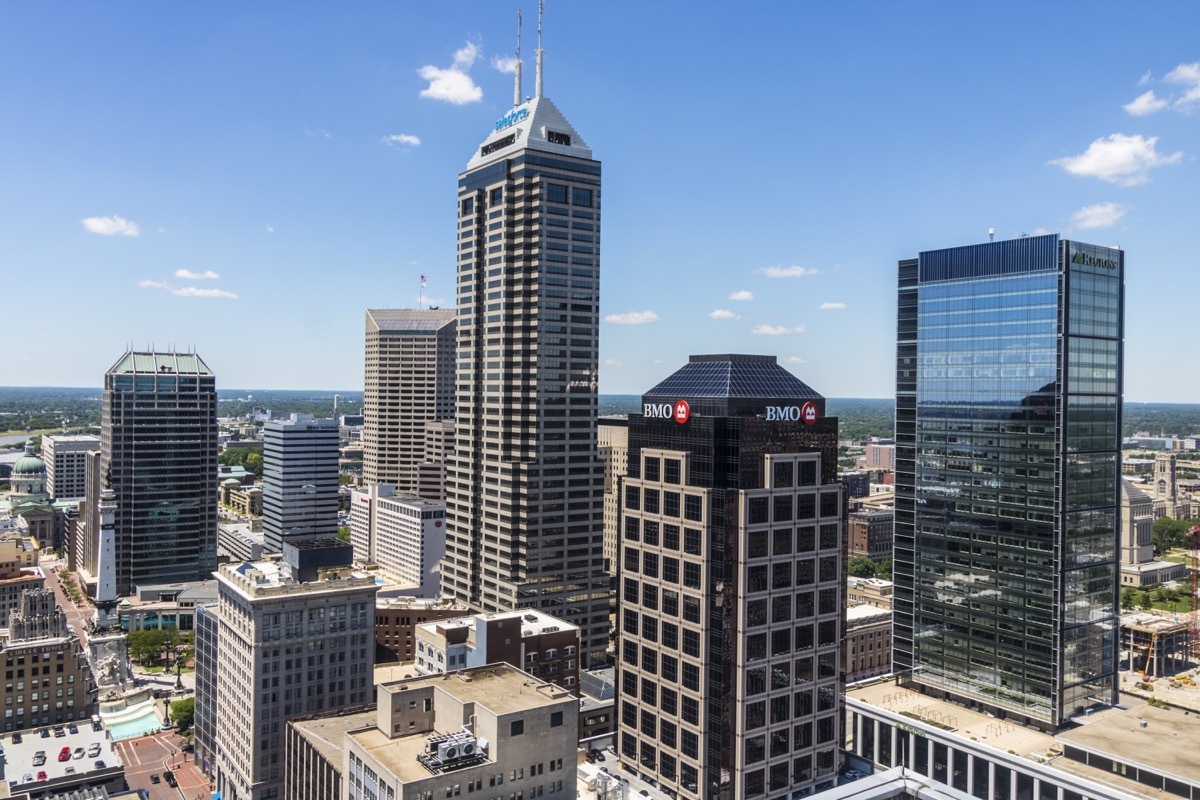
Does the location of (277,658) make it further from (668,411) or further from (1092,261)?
(1092,261)

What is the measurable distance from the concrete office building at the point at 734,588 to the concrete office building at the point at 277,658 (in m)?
49.6

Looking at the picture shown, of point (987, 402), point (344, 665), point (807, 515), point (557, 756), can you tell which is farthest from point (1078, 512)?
point (344, 665)

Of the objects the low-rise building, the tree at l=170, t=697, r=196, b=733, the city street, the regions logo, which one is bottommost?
the city street

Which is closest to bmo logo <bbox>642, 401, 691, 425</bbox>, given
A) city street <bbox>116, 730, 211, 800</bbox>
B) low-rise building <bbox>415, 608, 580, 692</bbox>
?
low-rise building <bbox>415, 608, 580, 692</bbox>

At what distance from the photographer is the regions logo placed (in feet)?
523

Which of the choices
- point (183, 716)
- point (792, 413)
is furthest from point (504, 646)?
point (183, 716)

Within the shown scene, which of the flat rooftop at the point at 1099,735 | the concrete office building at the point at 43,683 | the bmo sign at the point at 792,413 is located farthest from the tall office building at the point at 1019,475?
the concrete office building at the point at 43,683

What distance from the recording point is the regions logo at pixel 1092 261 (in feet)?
523

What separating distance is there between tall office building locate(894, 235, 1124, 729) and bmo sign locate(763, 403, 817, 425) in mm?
59607

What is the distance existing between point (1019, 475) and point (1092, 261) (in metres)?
40.3

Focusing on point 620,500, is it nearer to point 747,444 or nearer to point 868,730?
point 747,444

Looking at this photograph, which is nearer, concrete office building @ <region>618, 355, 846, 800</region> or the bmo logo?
concrete office building @ <region>618, 355, 846, 800</region>

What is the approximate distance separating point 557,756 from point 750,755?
31.6m

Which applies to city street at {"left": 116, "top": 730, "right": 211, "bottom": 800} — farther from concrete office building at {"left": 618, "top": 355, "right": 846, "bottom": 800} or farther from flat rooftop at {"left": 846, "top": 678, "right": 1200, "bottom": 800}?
flat rooftop at {"left": 846, "top": 678, "right": 1200, "bottom": 800}
